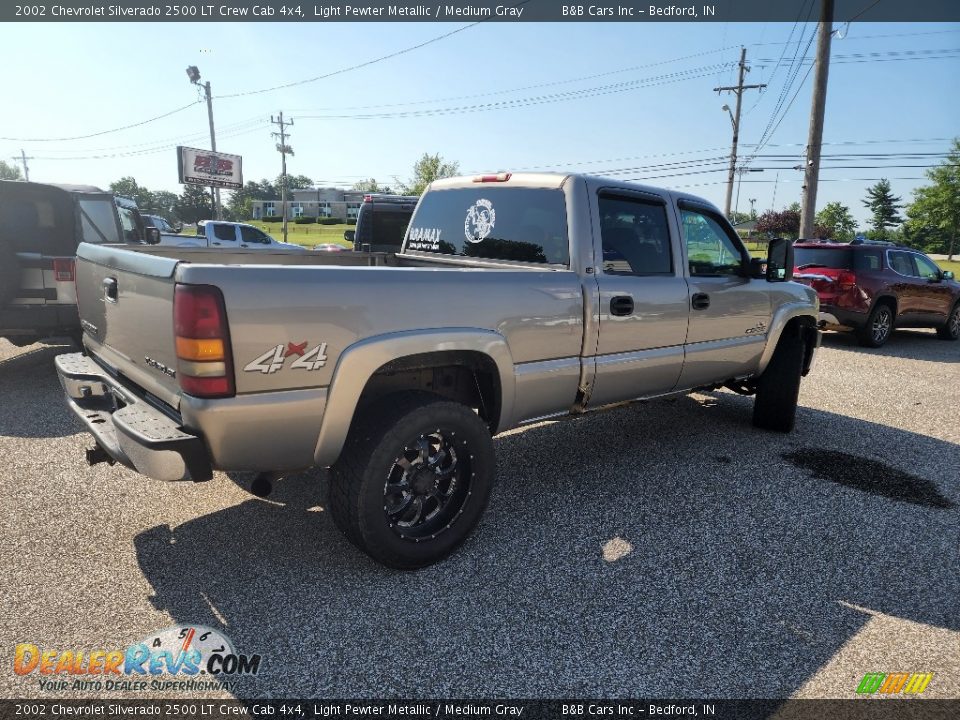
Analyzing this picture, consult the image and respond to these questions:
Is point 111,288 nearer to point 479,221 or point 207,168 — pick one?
point 479,221

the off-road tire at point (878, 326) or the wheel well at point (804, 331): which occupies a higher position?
the wheel well at point (804, 331)

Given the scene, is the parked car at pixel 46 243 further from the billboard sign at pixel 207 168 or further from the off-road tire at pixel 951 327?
the billboard sign at pixel 207 168

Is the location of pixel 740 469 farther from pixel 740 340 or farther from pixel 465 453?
pixel 465 453

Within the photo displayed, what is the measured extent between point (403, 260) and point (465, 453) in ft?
6.61

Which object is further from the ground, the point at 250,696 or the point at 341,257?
the point at 341,257

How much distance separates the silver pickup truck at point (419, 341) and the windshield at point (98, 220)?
4.74m

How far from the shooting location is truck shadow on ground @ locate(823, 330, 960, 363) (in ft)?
31.8

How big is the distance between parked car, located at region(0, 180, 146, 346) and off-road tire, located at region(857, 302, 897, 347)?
1075 centimetres

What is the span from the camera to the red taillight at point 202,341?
2.25 meters

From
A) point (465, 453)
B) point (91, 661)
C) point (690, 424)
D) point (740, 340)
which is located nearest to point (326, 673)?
point (91, 661)

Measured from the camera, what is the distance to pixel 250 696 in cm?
214

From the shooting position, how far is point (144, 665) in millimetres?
2273

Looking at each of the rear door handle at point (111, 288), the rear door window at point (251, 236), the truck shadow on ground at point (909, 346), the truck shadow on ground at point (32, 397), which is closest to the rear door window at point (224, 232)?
Result: the rear door window at point (251, 236)

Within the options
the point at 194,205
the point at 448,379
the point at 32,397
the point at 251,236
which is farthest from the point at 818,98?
the point at 194,205
